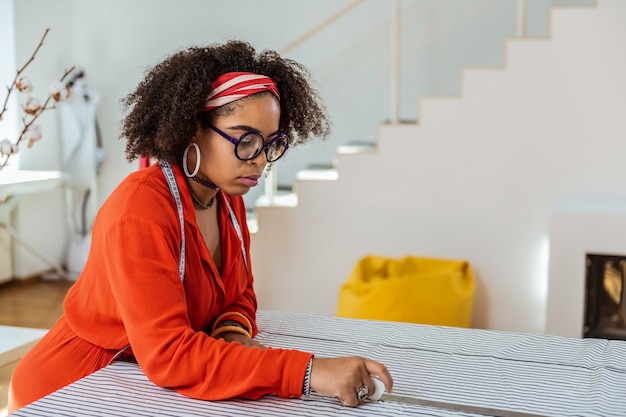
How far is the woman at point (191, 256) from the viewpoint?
146 centimetres

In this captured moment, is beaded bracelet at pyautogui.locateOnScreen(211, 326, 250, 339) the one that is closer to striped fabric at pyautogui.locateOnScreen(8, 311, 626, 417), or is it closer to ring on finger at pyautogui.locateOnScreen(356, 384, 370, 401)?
striped fabric at pyautogui.locateOnScreen(8, 311, 626, 417)

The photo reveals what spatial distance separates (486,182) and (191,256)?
2589mm

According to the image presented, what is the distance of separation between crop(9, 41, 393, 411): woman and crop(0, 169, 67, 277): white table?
110 inches

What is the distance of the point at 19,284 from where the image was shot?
5.50 meters

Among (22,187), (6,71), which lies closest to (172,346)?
(22,187)

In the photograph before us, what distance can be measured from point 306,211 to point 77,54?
277 centimetres

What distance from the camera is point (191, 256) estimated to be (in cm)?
166

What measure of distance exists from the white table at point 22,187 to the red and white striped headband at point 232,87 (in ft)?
9.60

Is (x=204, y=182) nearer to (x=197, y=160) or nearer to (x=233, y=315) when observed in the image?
(x=197, y=160)

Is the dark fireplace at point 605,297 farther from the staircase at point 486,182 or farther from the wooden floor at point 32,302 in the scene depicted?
the wooden floor at point 32,302

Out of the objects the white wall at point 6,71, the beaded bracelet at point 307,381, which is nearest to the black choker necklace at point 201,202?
the beaded bracelet at point 307,381

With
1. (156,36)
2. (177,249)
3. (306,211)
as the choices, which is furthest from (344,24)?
(177,249)

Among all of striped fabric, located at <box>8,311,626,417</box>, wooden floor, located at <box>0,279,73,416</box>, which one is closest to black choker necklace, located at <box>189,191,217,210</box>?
striped fabric, located at <box>8,311,626,417</box>

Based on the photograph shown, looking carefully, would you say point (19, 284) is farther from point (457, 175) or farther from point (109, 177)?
point (457, 175)
